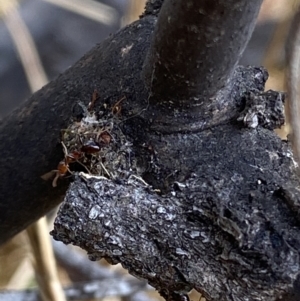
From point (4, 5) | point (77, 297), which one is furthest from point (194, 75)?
point (4, 5)

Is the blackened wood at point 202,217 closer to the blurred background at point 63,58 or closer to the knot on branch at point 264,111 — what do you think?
the knot on branch at point 264,111

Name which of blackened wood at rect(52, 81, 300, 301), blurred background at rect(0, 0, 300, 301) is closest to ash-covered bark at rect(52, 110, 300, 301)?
blackened wood at rect(52, 81, 300, 301)

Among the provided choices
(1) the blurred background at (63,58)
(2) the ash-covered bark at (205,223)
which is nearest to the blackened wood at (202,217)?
(2) the ash-covered bark at (205,223)

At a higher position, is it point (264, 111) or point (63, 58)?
point (63, 58)

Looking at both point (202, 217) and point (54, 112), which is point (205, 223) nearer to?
point (202, 217)

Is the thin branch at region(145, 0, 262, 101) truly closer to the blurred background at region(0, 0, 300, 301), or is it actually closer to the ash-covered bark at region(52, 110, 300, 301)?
the ash-covered bark at region(52, 110, 300, 301)

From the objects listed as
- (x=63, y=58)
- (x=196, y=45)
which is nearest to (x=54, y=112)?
(x=196, y=45)

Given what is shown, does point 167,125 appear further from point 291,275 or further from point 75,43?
point 75,43

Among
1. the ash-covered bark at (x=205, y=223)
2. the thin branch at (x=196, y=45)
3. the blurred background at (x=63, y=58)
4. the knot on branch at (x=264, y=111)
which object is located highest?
the blurred background at (x=63, y=58)

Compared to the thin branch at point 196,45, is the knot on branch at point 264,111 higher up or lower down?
higher up
